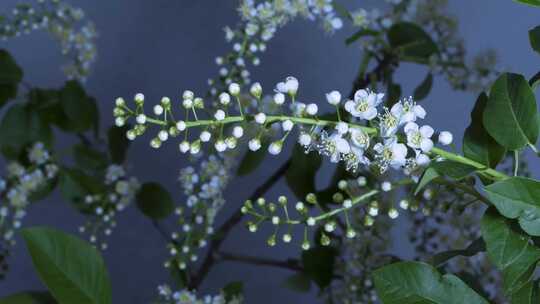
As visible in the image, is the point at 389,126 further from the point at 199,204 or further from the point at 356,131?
the point at 199,204

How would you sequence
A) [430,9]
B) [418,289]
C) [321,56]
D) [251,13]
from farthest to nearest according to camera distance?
[321,56] < [430,9] < [251,13] < [418,289]

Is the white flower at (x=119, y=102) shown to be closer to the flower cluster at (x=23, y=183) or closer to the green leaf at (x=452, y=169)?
the green leaf at (x=452, y=169)

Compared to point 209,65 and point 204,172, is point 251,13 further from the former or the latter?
point 209,65

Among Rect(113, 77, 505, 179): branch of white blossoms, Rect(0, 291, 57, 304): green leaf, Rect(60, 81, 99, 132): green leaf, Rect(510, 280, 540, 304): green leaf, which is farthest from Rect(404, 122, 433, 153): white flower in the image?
Rect(60, 81, 99, 132): green leaf

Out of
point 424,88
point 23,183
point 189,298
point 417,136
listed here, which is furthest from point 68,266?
point 424,88

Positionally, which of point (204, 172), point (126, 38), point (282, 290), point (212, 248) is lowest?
point (282, 290)

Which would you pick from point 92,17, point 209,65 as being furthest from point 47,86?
point 209,65

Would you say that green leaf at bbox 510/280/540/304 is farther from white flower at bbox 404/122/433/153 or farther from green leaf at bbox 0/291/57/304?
green leaf at bbox 0/291/57/304
